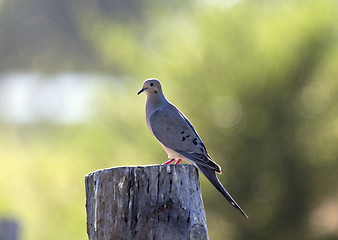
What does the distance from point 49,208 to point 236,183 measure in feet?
9.51

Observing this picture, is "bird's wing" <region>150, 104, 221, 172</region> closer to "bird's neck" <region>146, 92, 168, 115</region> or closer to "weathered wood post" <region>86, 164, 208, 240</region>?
"bird's neck" <region>146, 92, 168, 115</region>

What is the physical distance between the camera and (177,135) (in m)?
4.23

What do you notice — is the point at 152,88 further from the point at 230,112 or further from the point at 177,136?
the point at 230,112

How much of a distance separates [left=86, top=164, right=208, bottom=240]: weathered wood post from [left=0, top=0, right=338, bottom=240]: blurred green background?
478 cm

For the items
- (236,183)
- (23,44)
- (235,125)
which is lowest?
(236,183)

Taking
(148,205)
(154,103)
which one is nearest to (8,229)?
(154,103)

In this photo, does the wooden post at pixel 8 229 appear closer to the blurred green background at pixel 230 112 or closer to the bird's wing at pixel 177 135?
the bird's wing at pixel 177 135

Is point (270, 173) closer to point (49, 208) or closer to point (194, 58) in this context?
point (194, 58)

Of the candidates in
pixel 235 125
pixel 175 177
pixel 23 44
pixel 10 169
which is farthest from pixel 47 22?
pixel 175 177

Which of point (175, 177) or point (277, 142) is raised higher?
point (277, 142)

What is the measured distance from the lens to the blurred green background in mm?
8148

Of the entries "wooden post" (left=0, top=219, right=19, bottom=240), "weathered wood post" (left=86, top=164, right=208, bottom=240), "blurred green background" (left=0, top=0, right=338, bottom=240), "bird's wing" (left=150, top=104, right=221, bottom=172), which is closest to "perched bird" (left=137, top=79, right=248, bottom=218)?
"bird's wing" (left=150, top=104, right=221, bottom=172)

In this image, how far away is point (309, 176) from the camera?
8234mm

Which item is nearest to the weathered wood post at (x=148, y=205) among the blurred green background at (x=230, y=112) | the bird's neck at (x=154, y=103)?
the bird's neck at (x=154, y=103)
